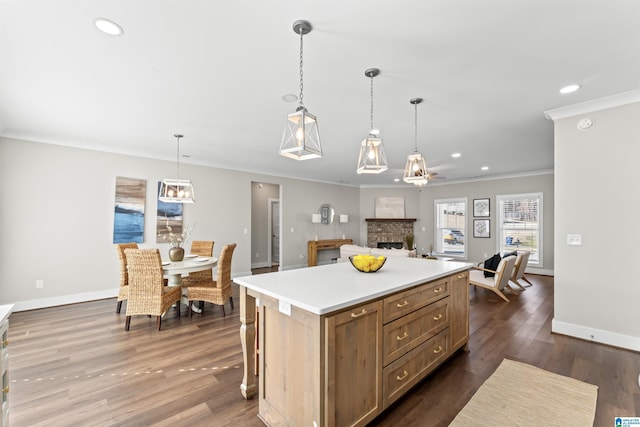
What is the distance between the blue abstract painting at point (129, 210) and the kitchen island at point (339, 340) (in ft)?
13.6

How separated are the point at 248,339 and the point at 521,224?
313 inches

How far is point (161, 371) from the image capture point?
8.20 ft

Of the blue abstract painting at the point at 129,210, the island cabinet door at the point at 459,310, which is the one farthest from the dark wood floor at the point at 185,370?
the blue abstract painting at the point at 129,210

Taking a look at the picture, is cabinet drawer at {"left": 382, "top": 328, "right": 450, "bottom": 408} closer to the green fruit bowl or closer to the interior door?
the green fruit bowl

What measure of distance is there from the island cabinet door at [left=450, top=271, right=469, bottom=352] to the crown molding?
227cm

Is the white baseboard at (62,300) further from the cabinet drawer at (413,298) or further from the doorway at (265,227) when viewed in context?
the cabinet drawer at (413,298)

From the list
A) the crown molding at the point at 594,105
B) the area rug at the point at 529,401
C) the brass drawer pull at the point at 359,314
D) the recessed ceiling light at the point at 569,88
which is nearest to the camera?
the brass drawer pull at the point at 359,314

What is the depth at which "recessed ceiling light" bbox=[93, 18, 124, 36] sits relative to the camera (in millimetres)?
1836

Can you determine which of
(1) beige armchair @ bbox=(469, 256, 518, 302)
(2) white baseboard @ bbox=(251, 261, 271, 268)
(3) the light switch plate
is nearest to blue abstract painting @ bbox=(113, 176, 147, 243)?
(2) white baseboard @ bbox=(251, 261, 271, 268)

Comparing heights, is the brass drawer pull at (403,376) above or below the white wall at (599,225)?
below

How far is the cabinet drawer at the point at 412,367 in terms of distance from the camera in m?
1.88

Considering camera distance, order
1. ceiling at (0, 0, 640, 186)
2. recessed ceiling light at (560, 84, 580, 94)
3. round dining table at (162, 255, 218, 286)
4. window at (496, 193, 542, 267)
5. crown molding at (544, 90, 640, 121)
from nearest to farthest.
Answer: ceiling at (0, 0, 640, 186) < recessed ceiling light at (560, 84, 580, 94) < crown molding at (544, 90, 640, 121) < round dining table at (162, 255, 218, 286) < window at (496, 193, 542, 267)

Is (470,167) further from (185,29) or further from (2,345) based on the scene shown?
(2,345)

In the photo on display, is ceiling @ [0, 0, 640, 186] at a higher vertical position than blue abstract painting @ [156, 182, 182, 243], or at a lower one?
higher
